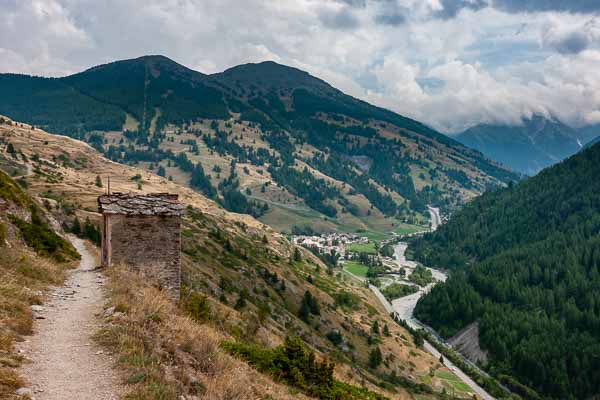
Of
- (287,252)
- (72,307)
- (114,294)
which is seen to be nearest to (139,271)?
(114,294)

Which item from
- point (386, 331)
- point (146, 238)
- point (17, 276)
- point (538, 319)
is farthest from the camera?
point (538, 319)

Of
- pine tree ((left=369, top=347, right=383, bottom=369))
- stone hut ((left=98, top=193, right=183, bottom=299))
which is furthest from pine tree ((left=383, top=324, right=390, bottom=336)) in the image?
stone hut ((left=98, top=193, right=183, bottom=299))

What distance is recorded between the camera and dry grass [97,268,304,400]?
12.4m

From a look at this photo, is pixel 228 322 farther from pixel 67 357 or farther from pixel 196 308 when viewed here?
pixel 67 357

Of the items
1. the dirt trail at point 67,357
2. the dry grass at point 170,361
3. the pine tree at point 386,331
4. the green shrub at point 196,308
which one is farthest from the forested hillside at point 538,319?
the dirt trail at point 67,357

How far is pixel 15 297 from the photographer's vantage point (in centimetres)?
1772

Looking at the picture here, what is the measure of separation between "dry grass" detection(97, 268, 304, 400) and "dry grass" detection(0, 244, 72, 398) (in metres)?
2.63

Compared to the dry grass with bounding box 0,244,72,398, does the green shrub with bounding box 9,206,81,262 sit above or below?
below

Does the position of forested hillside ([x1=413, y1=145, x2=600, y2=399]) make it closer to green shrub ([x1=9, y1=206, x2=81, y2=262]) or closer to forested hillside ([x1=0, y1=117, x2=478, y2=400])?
forested hillside ([x1=0, y1=117, x2=478, y2=400])

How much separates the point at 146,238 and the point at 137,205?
2.05 metres

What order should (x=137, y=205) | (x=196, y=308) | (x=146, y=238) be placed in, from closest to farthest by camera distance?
(x=196, y=308) → (x=146, y=238) → (x=137, y=205)

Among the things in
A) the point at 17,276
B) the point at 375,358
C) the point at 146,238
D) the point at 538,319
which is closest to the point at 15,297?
the point at 17,276

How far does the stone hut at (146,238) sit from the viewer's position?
2567 cm

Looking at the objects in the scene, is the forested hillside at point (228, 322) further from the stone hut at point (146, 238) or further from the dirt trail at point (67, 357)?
the stone hut at point (146, 238)
